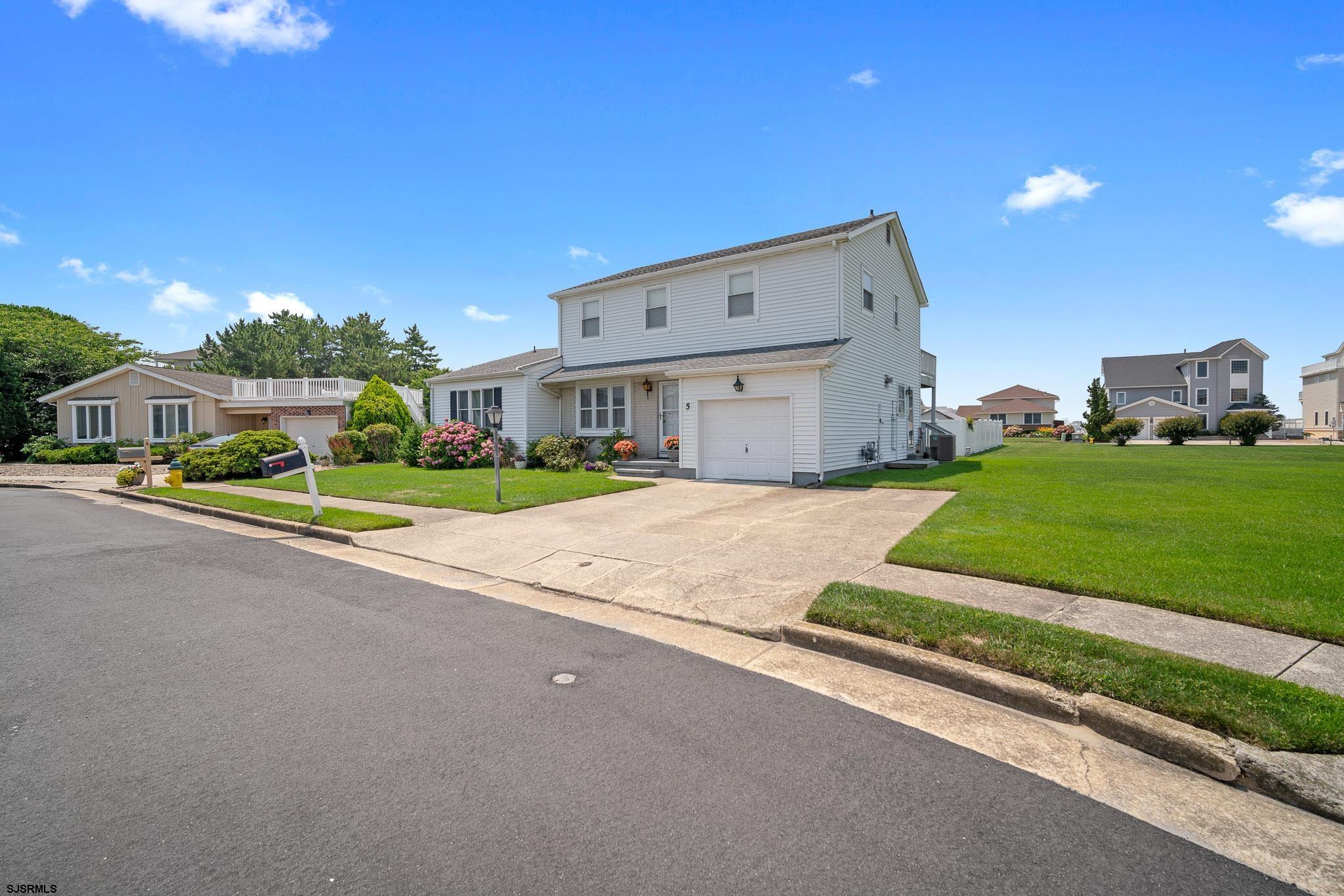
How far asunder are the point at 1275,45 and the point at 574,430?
18.1m

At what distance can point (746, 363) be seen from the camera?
14.9 m

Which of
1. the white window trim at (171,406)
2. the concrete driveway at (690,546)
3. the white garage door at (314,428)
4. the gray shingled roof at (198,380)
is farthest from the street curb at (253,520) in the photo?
the gray shingled roof at (198,380)

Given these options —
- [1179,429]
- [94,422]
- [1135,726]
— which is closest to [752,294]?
[1135,726]

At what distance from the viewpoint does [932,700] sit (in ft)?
12.5

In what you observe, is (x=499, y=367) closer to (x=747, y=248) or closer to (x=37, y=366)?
(x=747, y=248)

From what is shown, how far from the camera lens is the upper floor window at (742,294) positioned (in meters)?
16.7

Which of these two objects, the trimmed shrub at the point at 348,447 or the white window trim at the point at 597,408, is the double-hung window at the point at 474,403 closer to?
the white window trim at the point at 597,408

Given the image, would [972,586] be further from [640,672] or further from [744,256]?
[744,256]

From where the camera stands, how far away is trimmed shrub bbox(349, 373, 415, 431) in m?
26.5

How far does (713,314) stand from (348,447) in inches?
676

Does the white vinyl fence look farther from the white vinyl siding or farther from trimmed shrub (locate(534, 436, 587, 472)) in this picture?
trimmed shrub (locate(534, 436, 587, 472))

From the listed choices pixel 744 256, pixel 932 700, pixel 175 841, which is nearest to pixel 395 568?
pixel 175 841

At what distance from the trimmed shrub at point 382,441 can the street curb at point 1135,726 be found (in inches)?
974

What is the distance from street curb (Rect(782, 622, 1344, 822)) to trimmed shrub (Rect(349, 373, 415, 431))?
86.3 feet
